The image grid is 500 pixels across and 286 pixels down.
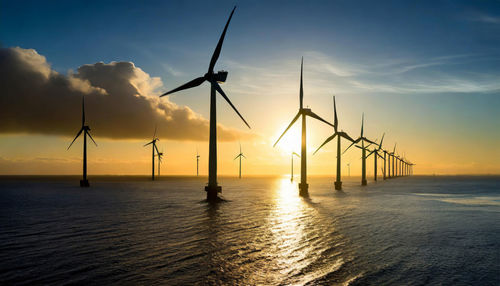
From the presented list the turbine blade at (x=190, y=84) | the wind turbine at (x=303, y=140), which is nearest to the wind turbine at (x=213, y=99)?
the turbine blade at (x=190, y=84)

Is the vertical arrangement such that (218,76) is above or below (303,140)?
above

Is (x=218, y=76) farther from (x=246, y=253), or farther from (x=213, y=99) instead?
(x=246, y=253)

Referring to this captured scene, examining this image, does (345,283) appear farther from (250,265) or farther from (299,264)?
(250,265)

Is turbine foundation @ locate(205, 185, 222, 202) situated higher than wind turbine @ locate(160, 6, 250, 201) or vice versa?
wind turbine @ locate(160, 6, 250, 201)

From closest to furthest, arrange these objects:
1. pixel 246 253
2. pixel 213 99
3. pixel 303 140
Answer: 1. pixel 246 253
2. pixel 213 99
3. pixel 303 140

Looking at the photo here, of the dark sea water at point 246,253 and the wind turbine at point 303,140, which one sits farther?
the wind turbine at point 303,140

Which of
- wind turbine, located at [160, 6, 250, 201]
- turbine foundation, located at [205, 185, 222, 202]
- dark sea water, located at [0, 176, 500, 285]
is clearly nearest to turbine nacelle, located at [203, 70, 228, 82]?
wind turbine, located at [160, 6, 250, 201]

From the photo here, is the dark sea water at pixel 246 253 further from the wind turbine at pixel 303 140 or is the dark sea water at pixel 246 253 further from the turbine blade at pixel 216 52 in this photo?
the wind turbine at pixel 303 140

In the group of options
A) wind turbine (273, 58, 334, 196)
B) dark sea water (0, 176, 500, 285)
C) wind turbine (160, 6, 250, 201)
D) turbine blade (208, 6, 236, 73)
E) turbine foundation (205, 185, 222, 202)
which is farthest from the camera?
wind turbine (273, 58, 334, 196)

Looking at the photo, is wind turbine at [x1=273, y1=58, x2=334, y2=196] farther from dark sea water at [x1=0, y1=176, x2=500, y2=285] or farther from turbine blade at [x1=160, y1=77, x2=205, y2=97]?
dark sea water at [x1=0, y1=176, x2=500, y2=285]

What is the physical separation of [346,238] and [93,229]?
725 inches

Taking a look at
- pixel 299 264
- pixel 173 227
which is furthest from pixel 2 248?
pixel 299 264

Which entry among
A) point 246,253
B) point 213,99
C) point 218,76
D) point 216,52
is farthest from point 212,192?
point 246,253

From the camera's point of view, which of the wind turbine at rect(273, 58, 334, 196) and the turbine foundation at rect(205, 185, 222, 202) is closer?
the turbine foundation at rect(205, 185, 222, 202)
